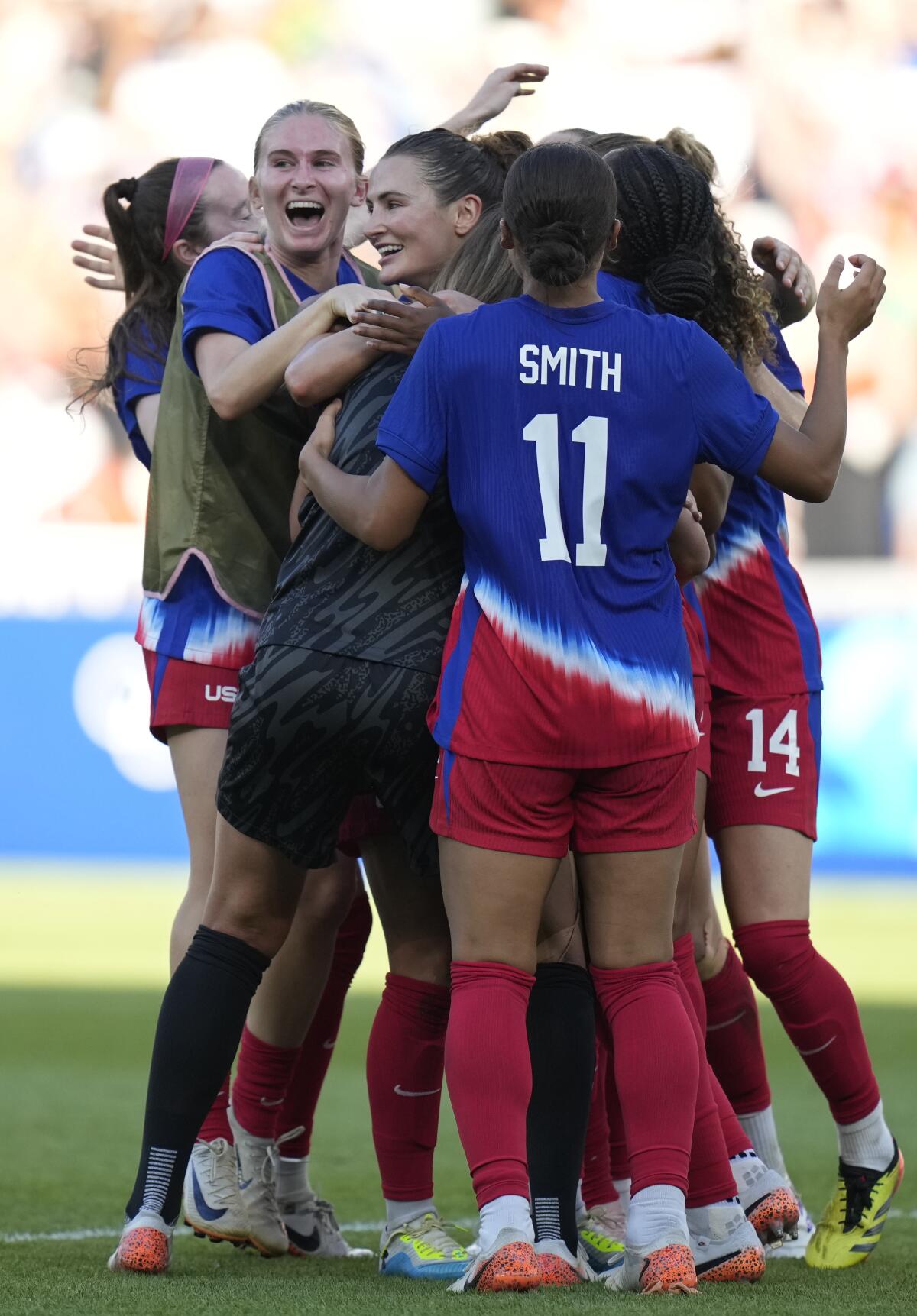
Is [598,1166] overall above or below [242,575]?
below

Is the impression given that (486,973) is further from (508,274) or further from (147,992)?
(147,992)

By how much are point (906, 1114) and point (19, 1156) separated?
2341 mm

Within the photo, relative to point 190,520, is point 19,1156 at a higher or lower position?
lower

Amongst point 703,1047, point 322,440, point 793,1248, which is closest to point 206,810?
point 322,440

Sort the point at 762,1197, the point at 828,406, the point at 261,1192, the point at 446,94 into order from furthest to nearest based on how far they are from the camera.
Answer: the point at 446,94, the point at 261,1192, the point at 762,1197, the point at 828,406

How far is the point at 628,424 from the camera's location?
2.85 metres

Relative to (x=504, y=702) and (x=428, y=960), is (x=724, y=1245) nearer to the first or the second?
(x=428, y=960)

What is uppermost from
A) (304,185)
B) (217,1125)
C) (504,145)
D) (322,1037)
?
(504,145)

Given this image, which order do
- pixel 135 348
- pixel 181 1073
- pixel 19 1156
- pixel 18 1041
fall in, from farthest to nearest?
pixel 18 1041
pixel 19 1156
pixel 135 348
pixel 181 1073

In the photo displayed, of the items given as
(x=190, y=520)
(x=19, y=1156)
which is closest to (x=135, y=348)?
(x=190, y=520)

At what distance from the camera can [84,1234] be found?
143 inches

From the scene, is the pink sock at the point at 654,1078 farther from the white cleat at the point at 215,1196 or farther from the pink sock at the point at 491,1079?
the white cleat at the point at 215,1196

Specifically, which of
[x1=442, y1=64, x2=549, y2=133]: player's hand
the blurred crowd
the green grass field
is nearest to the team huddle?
the green grass field

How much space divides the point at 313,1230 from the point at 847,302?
1.87 m
